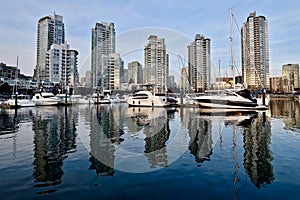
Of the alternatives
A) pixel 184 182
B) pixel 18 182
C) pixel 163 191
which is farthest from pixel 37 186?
pixel 184 182

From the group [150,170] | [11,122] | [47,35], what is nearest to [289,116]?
[150,170]

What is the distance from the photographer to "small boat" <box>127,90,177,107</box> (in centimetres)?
5278

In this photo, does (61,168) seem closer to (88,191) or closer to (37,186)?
(37,186)

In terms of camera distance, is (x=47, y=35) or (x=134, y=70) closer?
(x=134, y=70)

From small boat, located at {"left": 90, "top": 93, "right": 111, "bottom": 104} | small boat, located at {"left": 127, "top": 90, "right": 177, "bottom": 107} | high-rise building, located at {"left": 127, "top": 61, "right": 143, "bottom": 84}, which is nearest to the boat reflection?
high-rise building, located at {"left": 127, "top": 61, "right": 143, "bottom": 84}

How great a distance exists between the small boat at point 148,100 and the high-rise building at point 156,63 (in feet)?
13.0

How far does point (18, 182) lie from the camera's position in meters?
6.48

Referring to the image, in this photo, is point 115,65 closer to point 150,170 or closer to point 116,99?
point 150,170

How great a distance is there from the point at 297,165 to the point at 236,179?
3375mm

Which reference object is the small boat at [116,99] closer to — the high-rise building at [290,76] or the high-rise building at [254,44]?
the high-rise building at [254,44]

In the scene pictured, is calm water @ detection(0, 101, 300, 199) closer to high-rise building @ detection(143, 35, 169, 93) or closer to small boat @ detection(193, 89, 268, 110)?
high-rise building @ detection(143, 35, 169, 93)

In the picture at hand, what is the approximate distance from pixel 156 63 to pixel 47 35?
146620 millimetres

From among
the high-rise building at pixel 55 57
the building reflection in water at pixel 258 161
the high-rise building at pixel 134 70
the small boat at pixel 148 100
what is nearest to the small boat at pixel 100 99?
the small boat at pixel 148 100

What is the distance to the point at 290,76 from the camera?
495 feet
